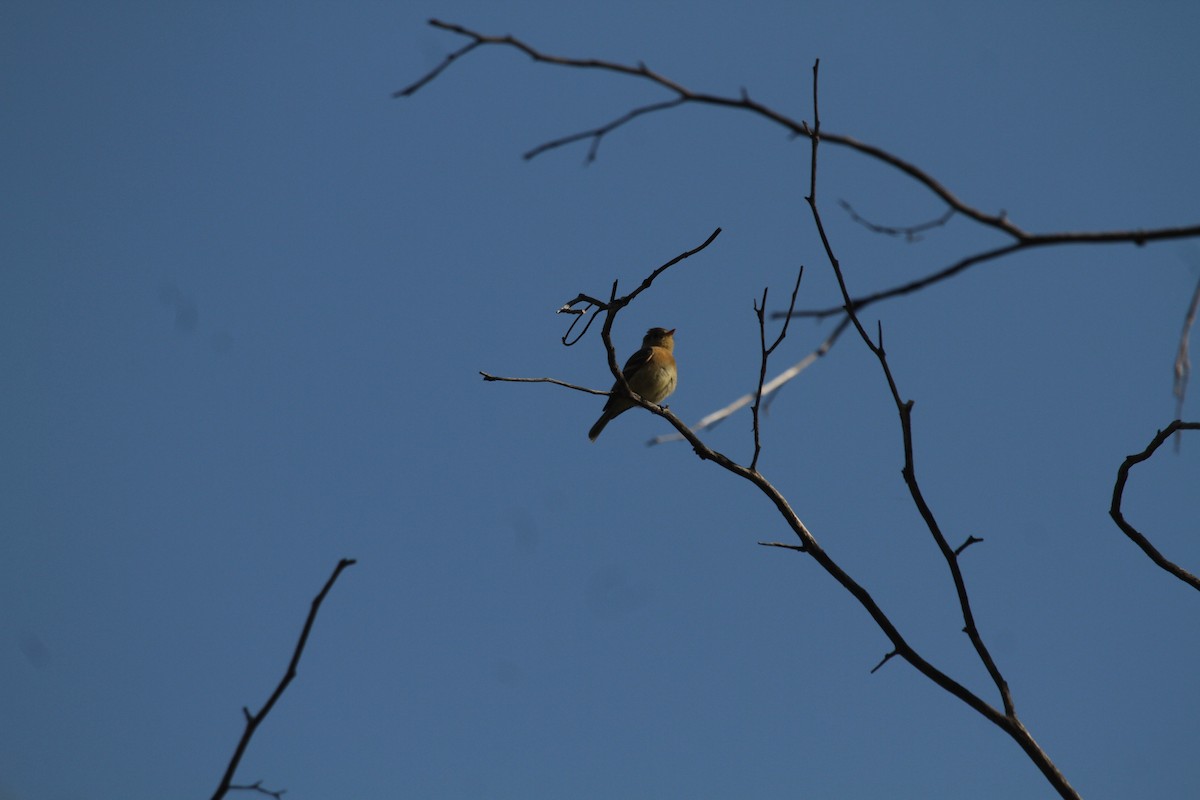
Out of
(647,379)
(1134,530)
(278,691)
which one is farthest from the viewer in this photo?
(647,379)

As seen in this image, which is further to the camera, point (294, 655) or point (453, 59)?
point (453, 59)

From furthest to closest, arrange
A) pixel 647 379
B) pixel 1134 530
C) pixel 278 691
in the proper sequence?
pixel 647 379 → pixel 1134 530 → pixel 278 691

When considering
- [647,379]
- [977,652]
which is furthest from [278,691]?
[647,379]

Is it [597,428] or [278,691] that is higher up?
[597,428]

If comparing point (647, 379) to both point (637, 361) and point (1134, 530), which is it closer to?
point (637, 361)

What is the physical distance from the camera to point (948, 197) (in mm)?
1904

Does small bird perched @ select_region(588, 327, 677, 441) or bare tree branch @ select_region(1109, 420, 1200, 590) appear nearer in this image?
bare tree branch @ select_region(1109, 420, 1200, 590)

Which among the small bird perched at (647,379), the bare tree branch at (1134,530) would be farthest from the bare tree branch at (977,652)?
the small bird perched at (647,379)

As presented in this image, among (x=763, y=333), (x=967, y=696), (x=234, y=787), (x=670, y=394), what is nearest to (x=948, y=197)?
(x=234, y=787)

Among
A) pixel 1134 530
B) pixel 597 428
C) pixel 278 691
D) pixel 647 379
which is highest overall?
pixel 647 379

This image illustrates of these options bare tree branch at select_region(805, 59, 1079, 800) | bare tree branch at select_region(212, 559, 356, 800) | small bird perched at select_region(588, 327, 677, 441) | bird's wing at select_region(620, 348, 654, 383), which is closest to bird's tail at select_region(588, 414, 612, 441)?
small bird perched at select_region(588, 327, 677, 441)

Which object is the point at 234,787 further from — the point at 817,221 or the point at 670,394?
the point at 670,394

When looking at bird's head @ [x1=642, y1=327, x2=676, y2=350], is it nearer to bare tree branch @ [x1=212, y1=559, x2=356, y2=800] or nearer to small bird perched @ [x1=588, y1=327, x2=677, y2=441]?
small bird perched @ [x1=588, y1=327, x2=677, y2=441]

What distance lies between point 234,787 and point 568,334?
2.99m
